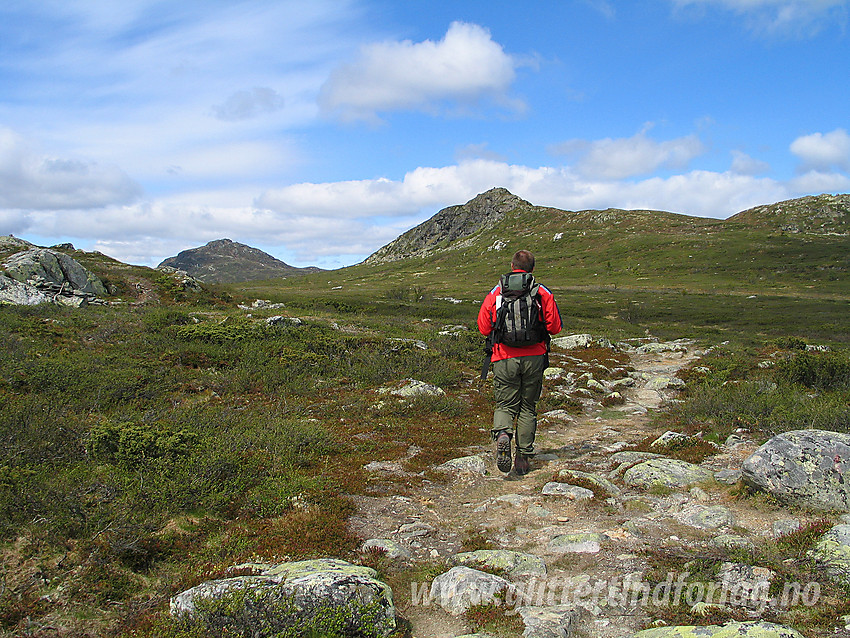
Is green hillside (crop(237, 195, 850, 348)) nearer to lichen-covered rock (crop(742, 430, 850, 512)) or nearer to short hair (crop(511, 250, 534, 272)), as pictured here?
lichen-covered rock (crop(742, 430, 850, 512))

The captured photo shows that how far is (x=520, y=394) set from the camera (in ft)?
24.3

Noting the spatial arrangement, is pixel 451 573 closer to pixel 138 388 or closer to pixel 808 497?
pixel 808 497

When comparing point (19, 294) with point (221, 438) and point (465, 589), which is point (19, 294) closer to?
point (221, 438)

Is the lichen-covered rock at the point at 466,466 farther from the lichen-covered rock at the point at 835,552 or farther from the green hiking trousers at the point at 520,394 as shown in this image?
the lichen-covered rock at the point at 835,552

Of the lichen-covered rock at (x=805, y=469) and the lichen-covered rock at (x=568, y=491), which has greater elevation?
the lichen-covered rock at (x=805, y=469)

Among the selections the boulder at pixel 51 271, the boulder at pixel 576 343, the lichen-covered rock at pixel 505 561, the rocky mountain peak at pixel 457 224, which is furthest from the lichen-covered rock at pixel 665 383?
the rocky mountain peak at pixel 457 224

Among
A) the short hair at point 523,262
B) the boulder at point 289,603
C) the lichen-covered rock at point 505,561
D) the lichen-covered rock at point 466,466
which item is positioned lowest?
the lichen-covered rock at point 466,466

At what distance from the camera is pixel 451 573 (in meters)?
4.16

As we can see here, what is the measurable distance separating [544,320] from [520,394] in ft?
4.22

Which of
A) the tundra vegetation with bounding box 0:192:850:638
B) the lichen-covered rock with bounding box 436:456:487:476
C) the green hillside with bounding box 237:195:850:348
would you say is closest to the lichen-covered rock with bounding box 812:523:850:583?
the tundra vegetation with bounding box 0:192:850:638

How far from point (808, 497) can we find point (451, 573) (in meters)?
3.98

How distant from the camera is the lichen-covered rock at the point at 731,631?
9.83ft

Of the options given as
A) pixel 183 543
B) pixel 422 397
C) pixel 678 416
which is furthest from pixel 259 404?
pixel 678 416

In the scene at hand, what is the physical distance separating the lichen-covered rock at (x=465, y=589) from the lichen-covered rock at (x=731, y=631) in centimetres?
113
